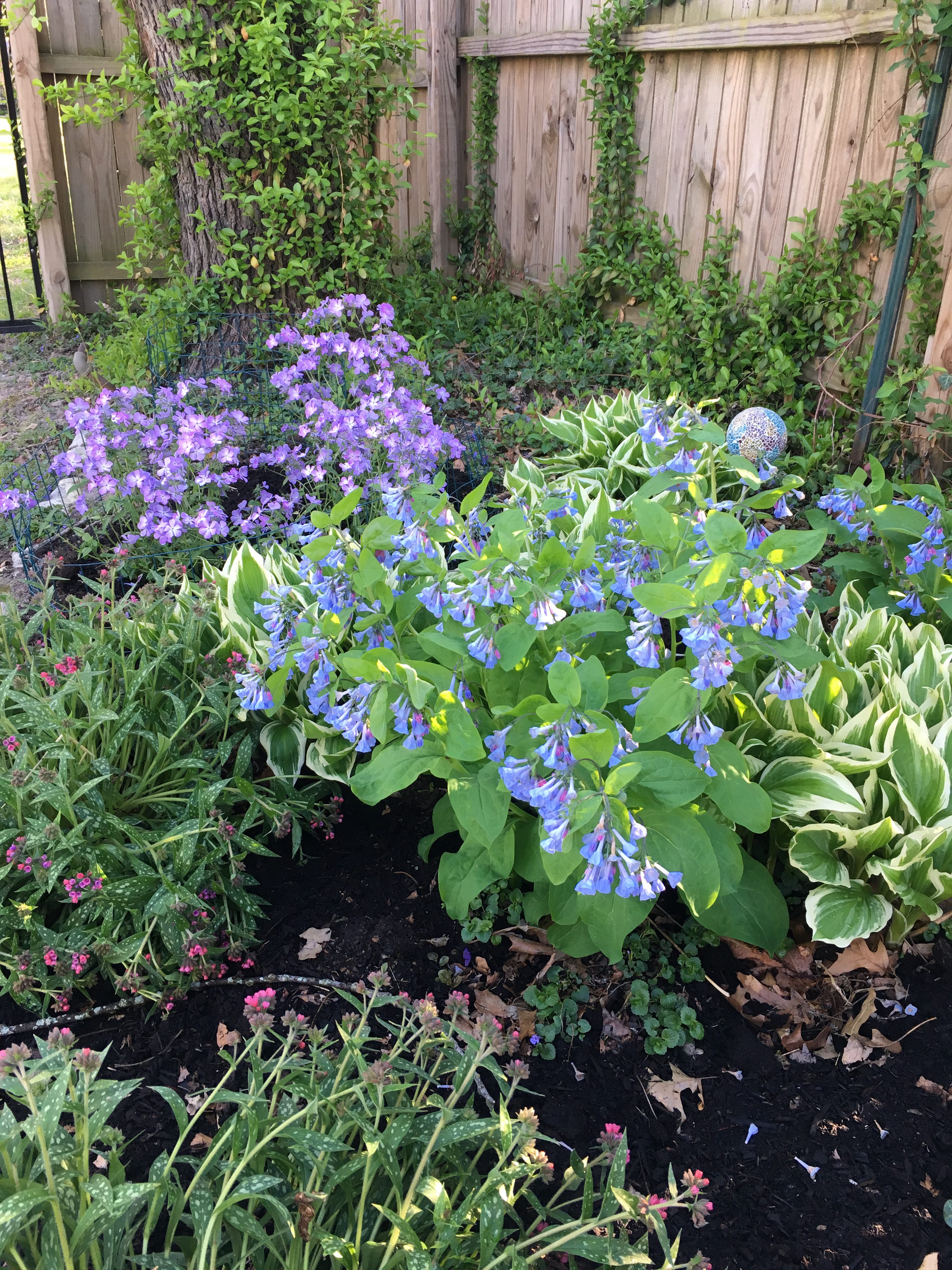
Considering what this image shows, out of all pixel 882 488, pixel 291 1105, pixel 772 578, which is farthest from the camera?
pixel 882 488

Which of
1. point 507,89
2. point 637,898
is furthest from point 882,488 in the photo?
point 507,89

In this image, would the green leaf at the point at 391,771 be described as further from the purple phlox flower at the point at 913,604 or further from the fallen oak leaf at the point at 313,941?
the purple phlox flower at the point at 913,604

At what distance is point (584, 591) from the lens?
1568 mm

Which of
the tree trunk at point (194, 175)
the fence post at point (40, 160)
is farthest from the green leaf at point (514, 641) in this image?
the fence post at point (40, 160)

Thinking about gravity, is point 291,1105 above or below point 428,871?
above

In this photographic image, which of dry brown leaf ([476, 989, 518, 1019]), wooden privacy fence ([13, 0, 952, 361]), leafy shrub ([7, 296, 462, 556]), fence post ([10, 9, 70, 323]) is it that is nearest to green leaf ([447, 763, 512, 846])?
dry brown leaf ([476, 989, 518, 1019])

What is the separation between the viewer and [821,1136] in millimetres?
1604

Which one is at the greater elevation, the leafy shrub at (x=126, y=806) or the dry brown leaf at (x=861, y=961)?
the leafy shrub at (x=126, y=806)

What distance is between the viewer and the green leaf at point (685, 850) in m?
1.50

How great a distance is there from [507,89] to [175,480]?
13.7 ft

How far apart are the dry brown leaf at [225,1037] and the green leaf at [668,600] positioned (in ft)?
3.66

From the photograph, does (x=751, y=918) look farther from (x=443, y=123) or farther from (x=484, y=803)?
(x=443, y=123)

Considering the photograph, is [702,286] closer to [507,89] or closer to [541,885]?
[507,89]

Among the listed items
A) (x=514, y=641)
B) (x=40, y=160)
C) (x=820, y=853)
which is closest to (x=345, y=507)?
(x=514, y=641)
